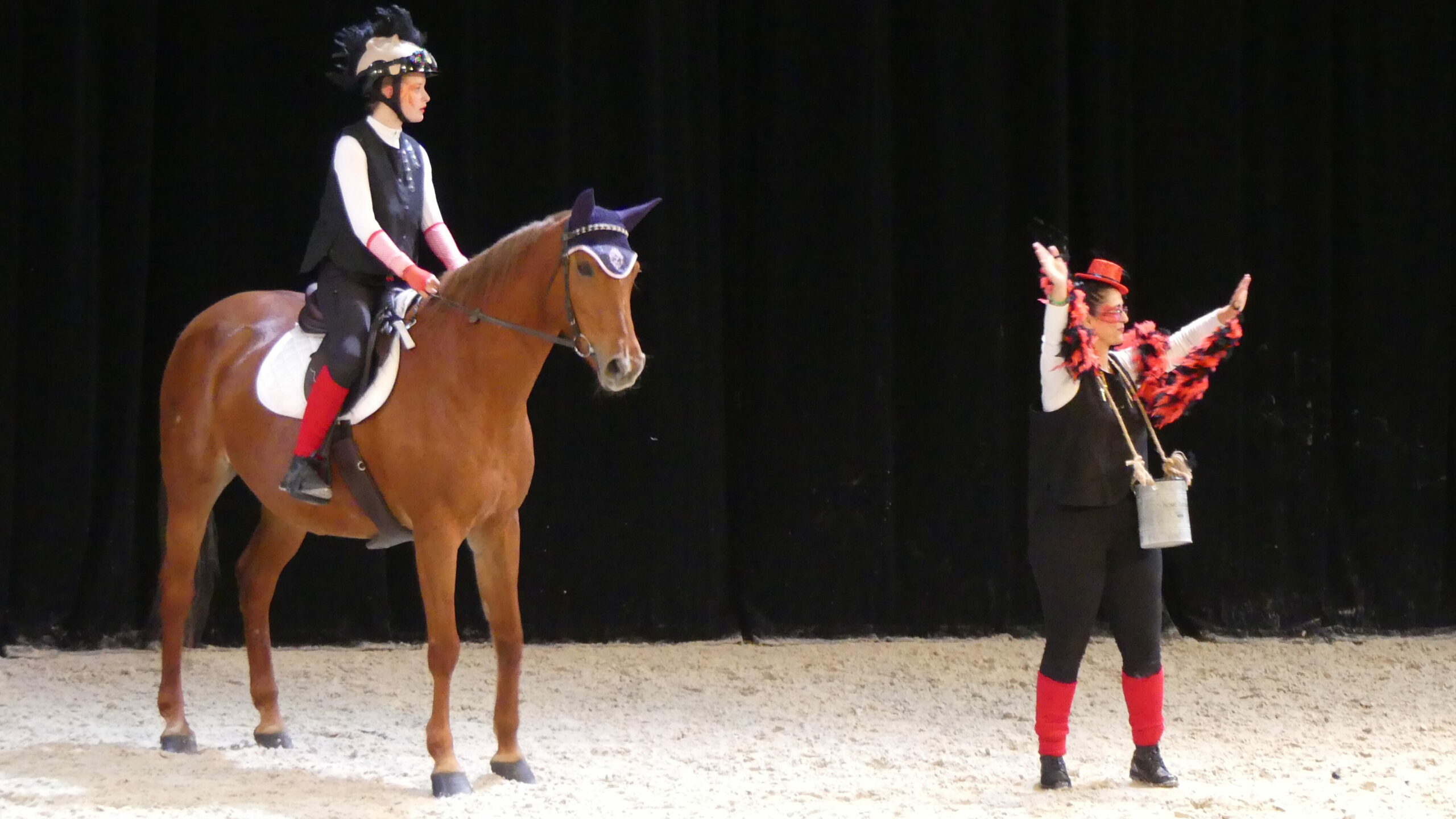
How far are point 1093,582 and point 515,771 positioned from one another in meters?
1.51

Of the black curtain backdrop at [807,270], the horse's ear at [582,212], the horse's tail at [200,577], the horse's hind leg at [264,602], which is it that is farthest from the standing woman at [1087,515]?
the horse's tail at [200,577]

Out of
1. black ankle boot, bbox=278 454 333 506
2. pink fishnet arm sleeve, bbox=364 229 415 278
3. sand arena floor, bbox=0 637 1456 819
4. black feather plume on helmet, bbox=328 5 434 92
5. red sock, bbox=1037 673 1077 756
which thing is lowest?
sand arena floor, bbox=0 637 1456 819

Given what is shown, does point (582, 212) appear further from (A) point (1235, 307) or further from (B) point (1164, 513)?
(A) point (1235, 307)

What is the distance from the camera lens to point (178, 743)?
157 inches

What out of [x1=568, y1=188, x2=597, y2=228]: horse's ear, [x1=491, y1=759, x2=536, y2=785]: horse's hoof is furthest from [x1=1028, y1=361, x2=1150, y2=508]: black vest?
[x1=491, y1=759, x2=536, y2=785]: horse's hoof

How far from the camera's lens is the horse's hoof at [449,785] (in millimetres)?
3480

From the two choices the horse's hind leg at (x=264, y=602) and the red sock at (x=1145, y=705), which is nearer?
the red sock at (x=1145, y=705)

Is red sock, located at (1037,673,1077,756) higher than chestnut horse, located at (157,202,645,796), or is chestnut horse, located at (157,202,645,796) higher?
chestnut horse, located at (157,202,645,796)

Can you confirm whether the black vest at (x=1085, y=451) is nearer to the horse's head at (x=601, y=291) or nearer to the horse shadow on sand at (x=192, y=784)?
the horse's head at (x=601, y=291)

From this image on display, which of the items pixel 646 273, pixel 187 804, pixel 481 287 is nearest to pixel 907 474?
pixel 646 273

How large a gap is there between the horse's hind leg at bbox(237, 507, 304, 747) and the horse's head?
133 cm

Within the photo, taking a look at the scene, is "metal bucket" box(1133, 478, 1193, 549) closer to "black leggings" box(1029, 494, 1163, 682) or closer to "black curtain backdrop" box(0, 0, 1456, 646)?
"black leggings" box(1029, 494, 1163, 682)

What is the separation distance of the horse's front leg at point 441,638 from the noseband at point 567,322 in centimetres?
51

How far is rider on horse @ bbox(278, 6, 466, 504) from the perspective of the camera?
3.57 metres
